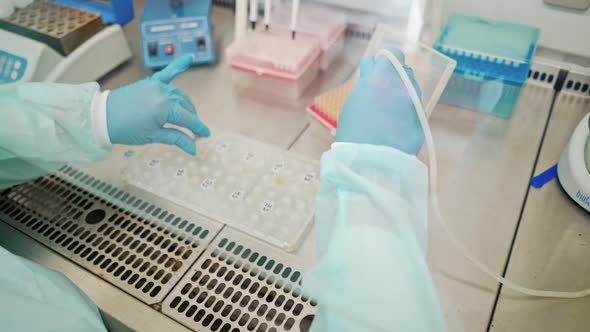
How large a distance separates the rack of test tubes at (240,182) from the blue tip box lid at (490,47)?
43 cm

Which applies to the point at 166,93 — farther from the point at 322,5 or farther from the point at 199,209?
the point at 322,5

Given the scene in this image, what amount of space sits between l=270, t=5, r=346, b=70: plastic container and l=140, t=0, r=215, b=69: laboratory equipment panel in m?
0.20

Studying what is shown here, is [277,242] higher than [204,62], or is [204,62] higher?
[204,62]

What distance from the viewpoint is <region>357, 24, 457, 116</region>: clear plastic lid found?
96cm

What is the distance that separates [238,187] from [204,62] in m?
0.49

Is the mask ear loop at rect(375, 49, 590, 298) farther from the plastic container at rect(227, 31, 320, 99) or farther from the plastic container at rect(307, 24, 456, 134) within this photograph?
the plastic container at rect(227, 31, 320, 99)

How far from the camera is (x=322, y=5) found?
1.32 m

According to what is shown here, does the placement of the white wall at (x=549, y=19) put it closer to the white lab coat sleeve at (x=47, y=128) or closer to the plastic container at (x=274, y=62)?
Answer: the plastic container at (x=274, y=62)

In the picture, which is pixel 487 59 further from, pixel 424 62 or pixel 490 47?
pixel 424 62

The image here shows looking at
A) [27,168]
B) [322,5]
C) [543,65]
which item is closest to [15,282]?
[27,168]

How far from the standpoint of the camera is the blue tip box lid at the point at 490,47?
1.03 m

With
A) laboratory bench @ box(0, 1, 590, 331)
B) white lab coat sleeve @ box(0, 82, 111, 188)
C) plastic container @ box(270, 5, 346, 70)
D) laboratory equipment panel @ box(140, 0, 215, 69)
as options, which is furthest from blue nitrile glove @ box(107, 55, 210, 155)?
plastic container @ box(270, 5, 346, 70)

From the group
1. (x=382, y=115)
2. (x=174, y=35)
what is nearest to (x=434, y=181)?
(x=382, y=115)

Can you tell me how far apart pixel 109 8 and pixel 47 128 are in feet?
1.84
